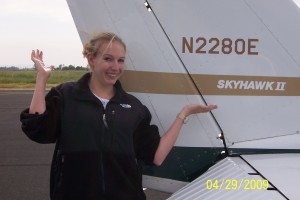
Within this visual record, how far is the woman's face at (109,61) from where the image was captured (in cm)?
186

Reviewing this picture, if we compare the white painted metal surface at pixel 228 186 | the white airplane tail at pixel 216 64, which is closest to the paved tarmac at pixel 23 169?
the white airplane tail at pixel 216 64

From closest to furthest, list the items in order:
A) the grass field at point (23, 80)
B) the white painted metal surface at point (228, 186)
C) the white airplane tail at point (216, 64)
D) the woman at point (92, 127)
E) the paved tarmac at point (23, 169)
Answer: the white painted metal surface at point (228, 186) < the woman at point (92, 127) < the white airplane tail at point (216, 64) < the paved tarmac at point (23, 169) < the grass field at point (23, 80)

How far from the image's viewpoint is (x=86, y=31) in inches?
81.6

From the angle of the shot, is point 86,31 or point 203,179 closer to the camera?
point 203,179

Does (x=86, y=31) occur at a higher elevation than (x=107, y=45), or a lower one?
higher

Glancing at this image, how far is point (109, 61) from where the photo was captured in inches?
73.7

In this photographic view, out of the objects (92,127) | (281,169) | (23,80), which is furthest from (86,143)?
(23,80)

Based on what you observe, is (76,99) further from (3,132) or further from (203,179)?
(3,132)

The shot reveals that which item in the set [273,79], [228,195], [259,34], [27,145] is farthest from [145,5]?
[27,145]

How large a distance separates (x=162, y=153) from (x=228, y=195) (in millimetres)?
547
